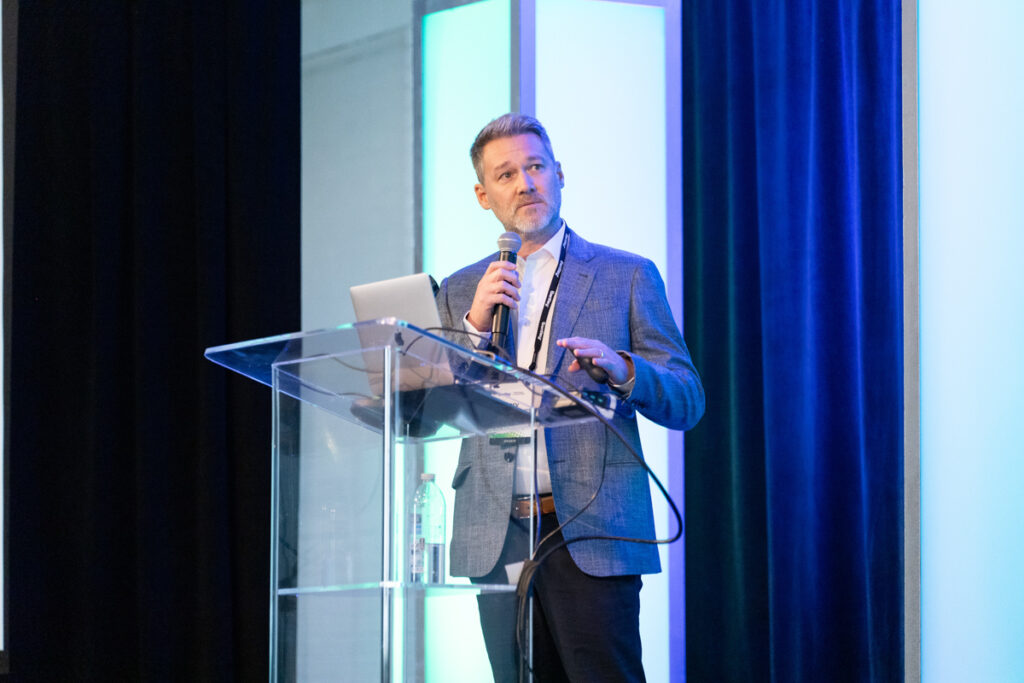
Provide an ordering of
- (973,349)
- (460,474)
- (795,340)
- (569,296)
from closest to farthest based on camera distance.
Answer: (460,474), (569,296), (973,349), (795,340)

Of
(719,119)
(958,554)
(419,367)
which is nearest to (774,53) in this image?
(719,119)

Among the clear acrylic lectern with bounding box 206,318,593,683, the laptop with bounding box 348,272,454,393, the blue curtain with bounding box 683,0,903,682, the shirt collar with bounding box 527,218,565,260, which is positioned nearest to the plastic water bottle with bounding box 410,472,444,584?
the clear acrylic lectern with bounding box 206,318,593,683

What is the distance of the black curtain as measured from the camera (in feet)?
11.4

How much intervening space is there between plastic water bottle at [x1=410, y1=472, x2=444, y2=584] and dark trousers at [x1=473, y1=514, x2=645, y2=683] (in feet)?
0.84

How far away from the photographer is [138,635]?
3.54m

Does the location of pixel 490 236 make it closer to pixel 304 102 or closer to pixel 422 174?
pixel 422 174

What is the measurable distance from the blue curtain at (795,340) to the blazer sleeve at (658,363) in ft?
3.56

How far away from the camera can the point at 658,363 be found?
78.9 inches

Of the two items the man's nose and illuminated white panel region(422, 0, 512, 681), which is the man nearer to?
the man's nose

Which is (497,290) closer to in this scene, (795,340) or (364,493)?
(364,493)

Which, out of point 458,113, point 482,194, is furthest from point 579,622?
point 458,113

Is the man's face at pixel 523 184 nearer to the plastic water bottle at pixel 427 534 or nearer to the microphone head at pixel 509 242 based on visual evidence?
the microphone head at pixel 509 242

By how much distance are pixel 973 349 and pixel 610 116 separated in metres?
1.32

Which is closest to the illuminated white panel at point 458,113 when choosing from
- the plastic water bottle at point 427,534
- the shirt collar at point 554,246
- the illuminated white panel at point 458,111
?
the illuminated white panel at point 458,111
